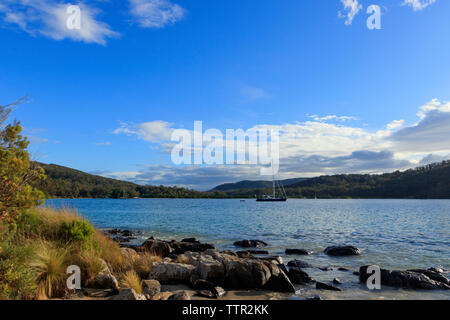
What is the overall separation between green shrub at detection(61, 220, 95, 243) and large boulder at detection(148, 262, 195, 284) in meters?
2.90

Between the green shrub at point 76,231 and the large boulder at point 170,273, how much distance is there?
9.52 feet

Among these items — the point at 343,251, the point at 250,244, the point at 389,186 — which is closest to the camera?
the point at 343,251

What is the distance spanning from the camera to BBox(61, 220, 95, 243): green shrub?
1067 centimetres

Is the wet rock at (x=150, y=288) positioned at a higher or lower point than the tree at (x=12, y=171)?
lower

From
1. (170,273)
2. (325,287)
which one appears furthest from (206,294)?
(325,287)

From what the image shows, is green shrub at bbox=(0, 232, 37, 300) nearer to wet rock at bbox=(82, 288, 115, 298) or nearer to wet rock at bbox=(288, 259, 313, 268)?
wet rock at bbox=(82, 288, 115, 298)

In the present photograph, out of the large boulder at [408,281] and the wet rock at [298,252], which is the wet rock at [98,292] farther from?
the wet rock at [298,252]

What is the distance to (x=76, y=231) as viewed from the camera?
1068 cm

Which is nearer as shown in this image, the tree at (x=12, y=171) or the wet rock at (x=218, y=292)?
the tree at (x=12, y=171)

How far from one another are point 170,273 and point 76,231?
12.6 feet

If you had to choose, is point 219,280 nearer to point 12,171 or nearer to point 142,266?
point 142,266

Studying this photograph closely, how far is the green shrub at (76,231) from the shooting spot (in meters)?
10.7

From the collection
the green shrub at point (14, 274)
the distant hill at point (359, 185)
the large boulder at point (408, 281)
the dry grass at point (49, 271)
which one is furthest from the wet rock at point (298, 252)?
the distant hill at point (359, 185)
